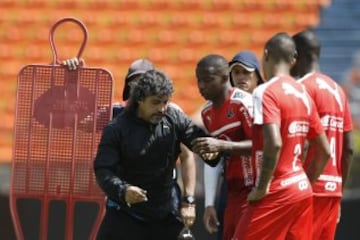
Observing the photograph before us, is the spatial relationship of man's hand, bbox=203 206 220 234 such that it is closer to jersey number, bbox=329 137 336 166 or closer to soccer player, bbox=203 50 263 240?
soccer player, bbox=203 50 263 240

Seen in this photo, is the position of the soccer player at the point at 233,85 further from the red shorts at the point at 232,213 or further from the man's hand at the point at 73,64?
the man's hand at the point at 73,64

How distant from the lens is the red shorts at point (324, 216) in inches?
259

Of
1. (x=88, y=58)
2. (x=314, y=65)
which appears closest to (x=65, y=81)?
(x=314, y=65)

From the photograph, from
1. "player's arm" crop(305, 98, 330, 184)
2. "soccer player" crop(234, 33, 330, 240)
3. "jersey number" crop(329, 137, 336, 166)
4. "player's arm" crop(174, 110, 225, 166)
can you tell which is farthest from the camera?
"jersey number" crop(329, 137, 336, 166)

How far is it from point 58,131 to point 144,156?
0.96m

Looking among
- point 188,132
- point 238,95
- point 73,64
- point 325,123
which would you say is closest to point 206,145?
point 188,132

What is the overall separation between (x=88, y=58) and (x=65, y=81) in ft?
14.0

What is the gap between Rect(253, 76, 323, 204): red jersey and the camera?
228 inches

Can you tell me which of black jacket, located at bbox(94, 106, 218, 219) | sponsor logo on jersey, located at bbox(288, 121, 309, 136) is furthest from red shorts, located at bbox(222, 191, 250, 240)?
sponsor logo on jersey, located at bbox(288, 121, 309, 136)

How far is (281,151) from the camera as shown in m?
5.85

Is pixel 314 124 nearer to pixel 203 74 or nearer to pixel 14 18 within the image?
pixel 203 74

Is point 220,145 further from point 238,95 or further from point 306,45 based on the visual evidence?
point 306,45

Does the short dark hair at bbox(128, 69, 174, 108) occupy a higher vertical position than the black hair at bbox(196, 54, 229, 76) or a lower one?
lower

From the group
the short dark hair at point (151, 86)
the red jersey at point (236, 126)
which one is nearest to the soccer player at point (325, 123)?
the red jersey at point (236, 126)
